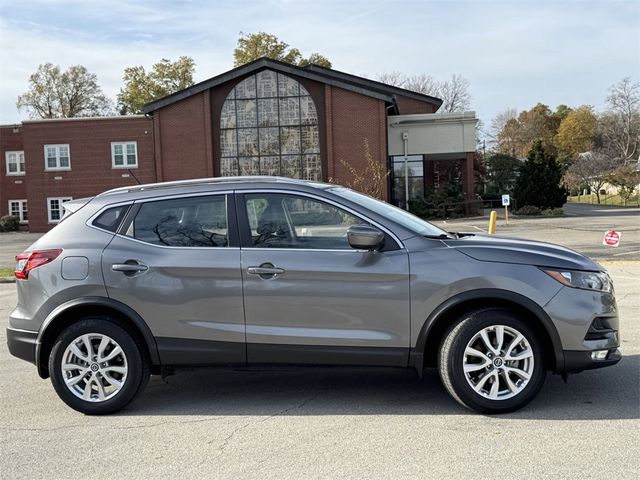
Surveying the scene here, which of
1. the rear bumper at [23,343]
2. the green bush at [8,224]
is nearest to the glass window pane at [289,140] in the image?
the green bush at [8,224]

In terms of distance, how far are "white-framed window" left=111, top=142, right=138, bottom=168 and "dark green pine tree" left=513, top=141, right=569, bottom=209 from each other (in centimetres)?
2518

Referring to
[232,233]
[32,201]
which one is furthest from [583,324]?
[32,201]

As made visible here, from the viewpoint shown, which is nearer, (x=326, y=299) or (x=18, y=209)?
(x=326, y=299)

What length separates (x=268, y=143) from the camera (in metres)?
38.9

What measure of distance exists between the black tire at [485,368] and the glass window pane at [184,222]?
1927 millimetres

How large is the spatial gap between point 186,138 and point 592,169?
5270 cm

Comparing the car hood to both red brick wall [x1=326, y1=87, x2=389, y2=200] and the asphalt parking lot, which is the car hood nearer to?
the asphalt parking lot

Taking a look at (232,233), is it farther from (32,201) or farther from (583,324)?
(32,201)

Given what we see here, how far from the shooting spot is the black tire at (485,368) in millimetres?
4613

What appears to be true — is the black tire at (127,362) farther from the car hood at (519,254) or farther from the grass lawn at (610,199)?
the grass lawn at (610,199)

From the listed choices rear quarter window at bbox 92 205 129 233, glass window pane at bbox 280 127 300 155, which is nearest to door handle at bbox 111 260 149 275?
rear quarter window at bbox 92 205 129 233

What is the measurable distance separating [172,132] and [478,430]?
3768cm

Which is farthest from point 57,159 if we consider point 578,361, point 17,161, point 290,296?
point 578,361

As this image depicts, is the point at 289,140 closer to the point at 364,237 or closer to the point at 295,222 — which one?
the point at 295,222
